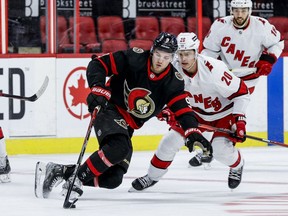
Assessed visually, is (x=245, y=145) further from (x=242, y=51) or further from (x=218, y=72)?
(x=218, y=72)

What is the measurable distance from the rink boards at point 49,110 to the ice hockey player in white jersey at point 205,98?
90.2 inches

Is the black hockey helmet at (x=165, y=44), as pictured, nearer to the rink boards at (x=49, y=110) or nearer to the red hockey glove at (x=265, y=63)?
the red hockey glove at (x=265, y=63)

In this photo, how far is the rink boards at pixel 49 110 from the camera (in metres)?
8.12

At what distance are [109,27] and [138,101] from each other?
3.17 metres

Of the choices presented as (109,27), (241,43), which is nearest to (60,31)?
(109,27)

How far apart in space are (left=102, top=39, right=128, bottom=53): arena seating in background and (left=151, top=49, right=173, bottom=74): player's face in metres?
3.21

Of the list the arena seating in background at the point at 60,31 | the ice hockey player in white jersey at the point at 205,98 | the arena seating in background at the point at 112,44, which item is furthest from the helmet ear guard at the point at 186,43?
the arena seating in background at the point at 112,44

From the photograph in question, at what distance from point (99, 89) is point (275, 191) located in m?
1.38

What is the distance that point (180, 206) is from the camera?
210 inches

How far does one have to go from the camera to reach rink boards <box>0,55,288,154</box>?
812cm

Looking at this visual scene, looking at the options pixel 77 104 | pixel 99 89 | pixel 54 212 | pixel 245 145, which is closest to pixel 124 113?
pixel 99 89

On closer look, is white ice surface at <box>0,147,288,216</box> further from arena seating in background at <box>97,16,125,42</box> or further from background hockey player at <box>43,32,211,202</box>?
arena seating in background at <box>97,16,125,42</box>

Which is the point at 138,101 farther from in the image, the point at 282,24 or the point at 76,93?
the point at 282,24

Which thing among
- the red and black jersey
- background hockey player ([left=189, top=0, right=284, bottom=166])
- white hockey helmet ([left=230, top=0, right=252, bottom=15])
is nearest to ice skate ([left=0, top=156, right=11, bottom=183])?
the red and black jersey
